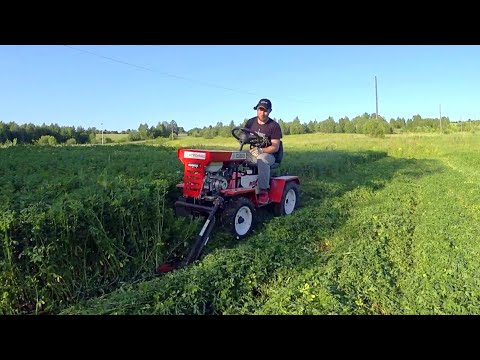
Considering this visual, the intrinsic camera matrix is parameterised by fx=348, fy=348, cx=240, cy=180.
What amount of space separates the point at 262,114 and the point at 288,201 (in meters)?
2.08

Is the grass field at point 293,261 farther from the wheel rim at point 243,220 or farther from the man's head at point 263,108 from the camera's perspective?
the man's head at point 263,108

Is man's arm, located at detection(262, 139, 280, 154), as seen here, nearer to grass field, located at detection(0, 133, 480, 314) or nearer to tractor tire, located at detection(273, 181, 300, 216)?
tractor tire, located at detection(273, 181, 300, 216)

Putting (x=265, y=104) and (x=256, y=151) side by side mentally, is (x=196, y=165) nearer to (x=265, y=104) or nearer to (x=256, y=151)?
(x=256, y=151)

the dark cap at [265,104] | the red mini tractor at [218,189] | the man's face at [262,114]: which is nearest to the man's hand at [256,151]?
the red mini tractor at [218,189]

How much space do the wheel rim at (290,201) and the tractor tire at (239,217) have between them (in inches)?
61.5

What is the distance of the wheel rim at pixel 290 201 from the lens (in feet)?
24.0

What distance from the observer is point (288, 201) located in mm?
7430

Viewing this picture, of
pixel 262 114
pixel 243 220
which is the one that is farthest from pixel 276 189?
pixel 262 114

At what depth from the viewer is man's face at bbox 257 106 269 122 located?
6262 millimetres

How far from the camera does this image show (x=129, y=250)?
4.30m

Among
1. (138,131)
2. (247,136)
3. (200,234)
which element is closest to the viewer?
(200,234)
